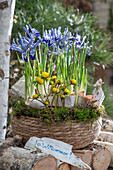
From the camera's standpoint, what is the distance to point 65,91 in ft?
4.73


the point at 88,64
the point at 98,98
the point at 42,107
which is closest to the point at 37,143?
the point at 42,107

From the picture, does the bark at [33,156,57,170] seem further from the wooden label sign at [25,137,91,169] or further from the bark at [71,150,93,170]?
the bark at [71,150,93,170]

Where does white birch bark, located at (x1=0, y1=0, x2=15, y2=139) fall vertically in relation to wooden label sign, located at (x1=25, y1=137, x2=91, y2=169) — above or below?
above

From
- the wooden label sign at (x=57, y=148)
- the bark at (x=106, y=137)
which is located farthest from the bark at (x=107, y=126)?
the wooden label sign at (x=57, y=148)

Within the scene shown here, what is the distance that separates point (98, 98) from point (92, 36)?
5.16ft

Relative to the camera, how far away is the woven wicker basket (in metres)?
1.45

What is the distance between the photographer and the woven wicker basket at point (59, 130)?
57.1 inches

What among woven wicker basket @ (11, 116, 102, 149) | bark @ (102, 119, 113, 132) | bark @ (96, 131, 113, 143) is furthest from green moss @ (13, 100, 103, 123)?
bark @ (102, 119, 113, 132)

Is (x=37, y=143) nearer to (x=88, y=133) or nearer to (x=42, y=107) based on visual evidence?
(x=42, y=107)

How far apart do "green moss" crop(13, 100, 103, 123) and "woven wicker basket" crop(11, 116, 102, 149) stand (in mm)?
31

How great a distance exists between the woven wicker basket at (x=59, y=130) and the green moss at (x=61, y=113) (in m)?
0.03

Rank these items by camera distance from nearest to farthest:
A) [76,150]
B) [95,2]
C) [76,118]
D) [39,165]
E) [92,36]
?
[39,165] < [76,118] < [76,150] < [92,36] < [95,2]

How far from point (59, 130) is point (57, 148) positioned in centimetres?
11

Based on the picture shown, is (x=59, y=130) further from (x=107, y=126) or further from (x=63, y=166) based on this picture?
(x=107, y=126)
